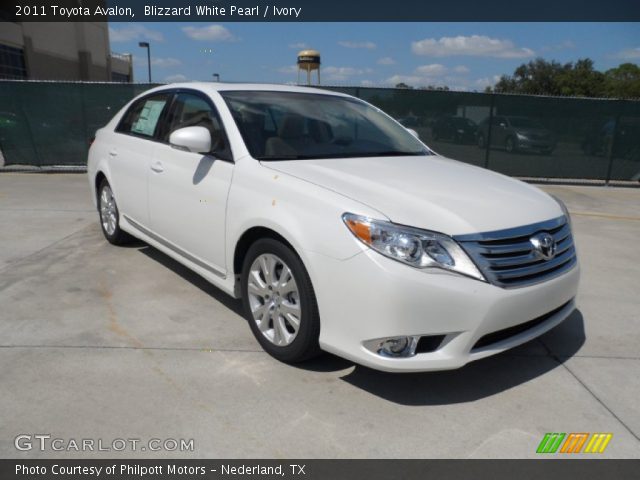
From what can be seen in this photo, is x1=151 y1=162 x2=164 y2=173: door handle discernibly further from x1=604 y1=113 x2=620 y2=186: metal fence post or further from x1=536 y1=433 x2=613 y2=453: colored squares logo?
x1=604 y1=113 x2=620 y2=186: metal fence post

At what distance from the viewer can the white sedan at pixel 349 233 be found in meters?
2.58

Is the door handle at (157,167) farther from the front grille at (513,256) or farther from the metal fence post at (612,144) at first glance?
the metal fence post at (612,144)

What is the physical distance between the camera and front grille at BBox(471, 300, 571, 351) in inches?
109

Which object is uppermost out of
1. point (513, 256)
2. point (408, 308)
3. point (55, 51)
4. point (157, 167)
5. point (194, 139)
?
point (55, 51)

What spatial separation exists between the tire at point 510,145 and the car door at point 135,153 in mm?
8339

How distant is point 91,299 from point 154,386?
1536 millimetres

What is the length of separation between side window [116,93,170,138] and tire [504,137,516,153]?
27.4ft

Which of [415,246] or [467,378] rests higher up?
[415,246]

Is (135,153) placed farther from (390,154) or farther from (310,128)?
(390,154)

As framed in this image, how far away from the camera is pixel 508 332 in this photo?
2.89 meters

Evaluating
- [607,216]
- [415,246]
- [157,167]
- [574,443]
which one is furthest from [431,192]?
[607,216]

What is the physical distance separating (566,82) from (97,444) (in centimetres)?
5397

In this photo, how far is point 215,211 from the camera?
351cm
